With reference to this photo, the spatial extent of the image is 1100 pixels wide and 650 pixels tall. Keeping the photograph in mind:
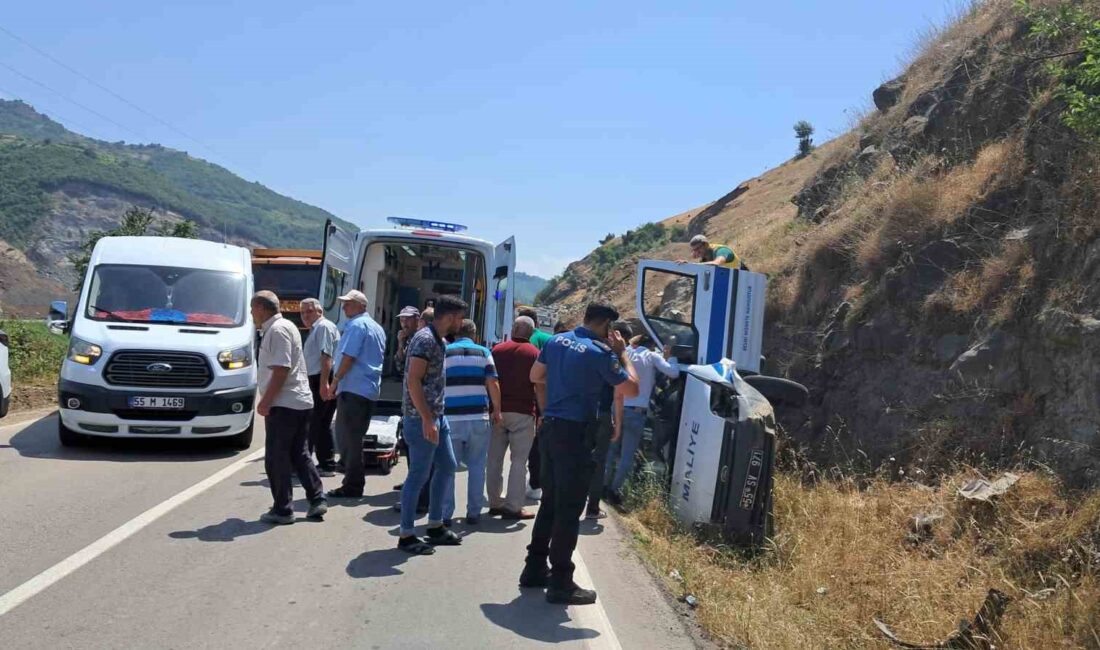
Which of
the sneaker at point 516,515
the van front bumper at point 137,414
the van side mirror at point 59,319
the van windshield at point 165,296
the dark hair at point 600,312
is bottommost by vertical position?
the sneaker at point 516,515

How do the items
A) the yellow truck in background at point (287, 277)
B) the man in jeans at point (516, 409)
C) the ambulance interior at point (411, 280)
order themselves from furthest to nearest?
the yellow truck in background at point (287, 277), the ambulance interior at point (411, 280), the man in jeans at point (516, 409)

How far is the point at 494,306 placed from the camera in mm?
12578

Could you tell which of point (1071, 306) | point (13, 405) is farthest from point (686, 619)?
point (13, 405)

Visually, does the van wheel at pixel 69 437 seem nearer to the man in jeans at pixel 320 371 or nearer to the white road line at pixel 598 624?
the man in jeans at pixel 320 371

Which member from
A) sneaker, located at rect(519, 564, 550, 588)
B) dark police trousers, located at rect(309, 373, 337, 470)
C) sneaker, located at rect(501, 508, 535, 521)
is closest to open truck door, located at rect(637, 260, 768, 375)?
sneaker, located at rect(501, 508, 535, 521)

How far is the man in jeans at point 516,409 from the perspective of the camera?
8.73 metres

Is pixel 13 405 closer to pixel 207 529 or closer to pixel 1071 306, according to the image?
pixel 207 529

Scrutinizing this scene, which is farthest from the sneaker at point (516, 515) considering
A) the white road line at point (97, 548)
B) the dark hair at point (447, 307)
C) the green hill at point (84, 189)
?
the green hill at point (84, 189)

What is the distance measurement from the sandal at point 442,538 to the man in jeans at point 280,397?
1261mm

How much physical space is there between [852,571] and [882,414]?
378 cm

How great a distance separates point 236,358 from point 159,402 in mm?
970

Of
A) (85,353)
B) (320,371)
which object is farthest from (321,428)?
(85,353)

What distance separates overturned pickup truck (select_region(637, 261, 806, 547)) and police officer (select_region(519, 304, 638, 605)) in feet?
6.54

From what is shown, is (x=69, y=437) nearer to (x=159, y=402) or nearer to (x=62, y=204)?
(x=159, y=402)
